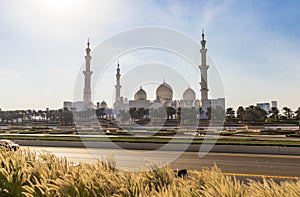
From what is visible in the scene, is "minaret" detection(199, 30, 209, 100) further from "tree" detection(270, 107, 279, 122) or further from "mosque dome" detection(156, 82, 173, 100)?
"tree" detection(270, 107, 279, 122)

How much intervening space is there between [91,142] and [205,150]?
Result: 29.3 ft

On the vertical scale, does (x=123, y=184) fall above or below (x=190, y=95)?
below

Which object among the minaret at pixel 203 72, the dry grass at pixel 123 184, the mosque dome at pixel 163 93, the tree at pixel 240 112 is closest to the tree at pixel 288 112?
the tree at pixel 240 112

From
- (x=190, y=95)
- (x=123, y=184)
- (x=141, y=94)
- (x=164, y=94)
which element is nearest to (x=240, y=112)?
(x=190, y=95)

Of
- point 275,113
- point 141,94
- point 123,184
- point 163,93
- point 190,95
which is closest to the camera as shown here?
point 123,184

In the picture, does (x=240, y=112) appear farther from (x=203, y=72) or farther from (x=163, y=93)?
(x=163, y=93)

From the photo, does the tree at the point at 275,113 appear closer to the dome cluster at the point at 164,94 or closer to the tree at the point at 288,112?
the tree at the point at 288,112

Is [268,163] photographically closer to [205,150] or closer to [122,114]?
[205,150]

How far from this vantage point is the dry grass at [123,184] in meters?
3.27

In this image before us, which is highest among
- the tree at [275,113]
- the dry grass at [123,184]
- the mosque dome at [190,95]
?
the mosque dome at [190,95]

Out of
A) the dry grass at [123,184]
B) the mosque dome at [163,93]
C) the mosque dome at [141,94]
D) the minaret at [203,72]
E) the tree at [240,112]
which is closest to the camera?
the dry grass at [123,184]

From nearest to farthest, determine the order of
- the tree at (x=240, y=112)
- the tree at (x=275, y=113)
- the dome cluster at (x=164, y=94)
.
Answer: the tree at (x=275, y=113) < the tree at (x=240, y=112) < the dome cluster at (x=164, y=94)

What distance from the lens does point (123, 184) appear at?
404cm

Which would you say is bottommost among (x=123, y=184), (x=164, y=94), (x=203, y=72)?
(x=123, y=184)
